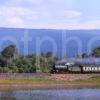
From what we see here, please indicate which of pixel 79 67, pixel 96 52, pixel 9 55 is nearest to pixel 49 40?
pixel 96 52

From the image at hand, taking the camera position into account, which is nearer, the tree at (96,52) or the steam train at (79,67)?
the steam train at (79,67)

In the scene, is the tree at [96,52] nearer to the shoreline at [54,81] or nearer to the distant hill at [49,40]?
the distant hill at [49,40]

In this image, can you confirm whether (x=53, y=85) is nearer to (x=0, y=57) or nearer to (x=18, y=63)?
(x=18, y=63)

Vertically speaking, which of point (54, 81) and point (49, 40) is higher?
point (49, 40)

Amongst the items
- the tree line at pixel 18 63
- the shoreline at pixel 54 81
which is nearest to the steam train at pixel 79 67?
the tree line at pixel 18 63

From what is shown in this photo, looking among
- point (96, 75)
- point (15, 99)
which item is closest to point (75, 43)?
point (96, 75)

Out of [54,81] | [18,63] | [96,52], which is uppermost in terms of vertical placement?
[96,52]

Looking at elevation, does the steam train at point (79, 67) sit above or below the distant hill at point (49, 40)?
below

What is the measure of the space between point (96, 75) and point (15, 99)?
2745 centimetres

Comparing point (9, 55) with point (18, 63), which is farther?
point (9, 55)

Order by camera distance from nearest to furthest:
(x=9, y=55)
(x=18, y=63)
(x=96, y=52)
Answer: (x=18, y=63) → (x=9, y=55) → (x=96, y=52)

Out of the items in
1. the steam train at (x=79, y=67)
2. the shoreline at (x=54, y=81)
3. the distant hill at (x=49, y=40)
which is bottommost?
the shoreline at (x=54, y=81)

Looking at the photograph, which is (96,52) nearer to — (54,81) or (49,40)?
(49,40)

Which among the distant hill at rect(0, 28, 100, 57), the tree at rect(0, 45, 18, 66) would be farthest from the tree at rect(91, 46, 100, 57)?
the tree at rect(0, 45, 18, 66)
